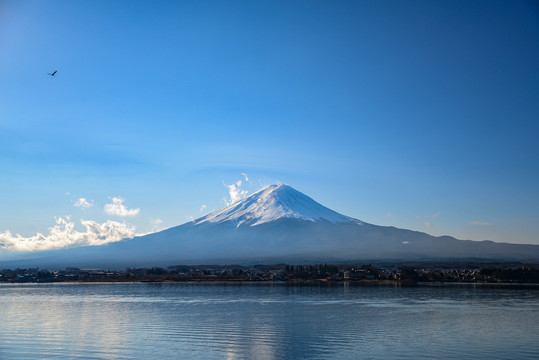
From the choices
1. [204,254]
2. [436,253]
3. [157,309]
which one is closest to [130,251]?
[204,254]

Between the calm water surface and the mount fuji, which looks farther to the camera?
the mount fuji

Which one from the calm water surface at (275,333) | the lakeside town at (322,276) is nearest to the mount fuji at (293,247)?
the lakeside town at (322,276)

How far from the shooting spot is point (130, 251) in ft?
642

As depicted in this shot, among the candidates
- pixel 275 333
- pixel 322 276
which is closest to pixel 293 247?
pixel 322 276

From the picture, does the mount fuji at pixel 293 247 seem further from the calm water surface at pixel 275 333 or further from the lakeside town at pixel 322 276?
the calm water surface at pixel 275 333

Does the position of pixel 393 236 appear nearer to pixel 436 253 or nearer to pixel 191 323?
pixel 436 253

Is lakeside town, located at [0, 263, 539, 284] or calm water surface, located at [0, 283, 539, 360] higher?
calm water surface, located at [0, 283, 539, 360]

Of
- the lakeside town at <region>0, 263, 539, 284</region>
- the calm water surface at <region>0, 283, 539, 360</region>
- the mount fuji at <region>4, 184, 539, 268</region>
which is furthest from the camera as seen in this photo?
the mount fuji at <region>4, 184, 539, 268</region>

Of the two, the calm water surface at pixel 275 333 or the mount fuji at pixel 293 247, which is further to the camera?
the mount fuji at pixel 293 247

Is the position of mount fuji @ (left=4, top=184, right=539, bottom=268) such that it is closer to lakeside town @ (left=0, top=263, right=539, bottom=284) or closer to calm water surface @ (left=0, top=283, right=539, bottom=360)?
lakeside town @ (left=0, top=263, right=539, bottom=284)

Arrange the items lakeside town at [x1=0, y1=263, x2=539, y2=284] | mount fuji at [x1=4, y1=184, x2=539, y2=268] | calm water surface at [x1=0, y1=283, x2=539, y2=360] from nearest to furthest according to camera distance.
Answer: calm water surface at [x1=0, y1=283, x2=539, y2=360] < lakeside town at [x1=0, y1=263, x2=539, y2=284] < mount fuji at [x1=4, y1=184, x2=539, y2=268]

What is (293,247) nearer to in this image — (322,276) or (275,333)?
(322,276)

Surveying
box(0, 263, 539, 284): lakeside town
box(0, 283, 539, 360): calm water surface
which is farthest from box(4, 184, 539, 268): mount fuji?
box(0, 283, 539, 360): calm water surface

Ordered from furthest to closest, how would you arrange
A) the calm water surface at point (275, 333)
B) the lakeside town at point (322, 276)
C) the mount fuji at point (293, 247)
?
the mount fuji at point (293, 247) → the lakeside town at point (322, 276) → the calm water surface at point (275, 333)
